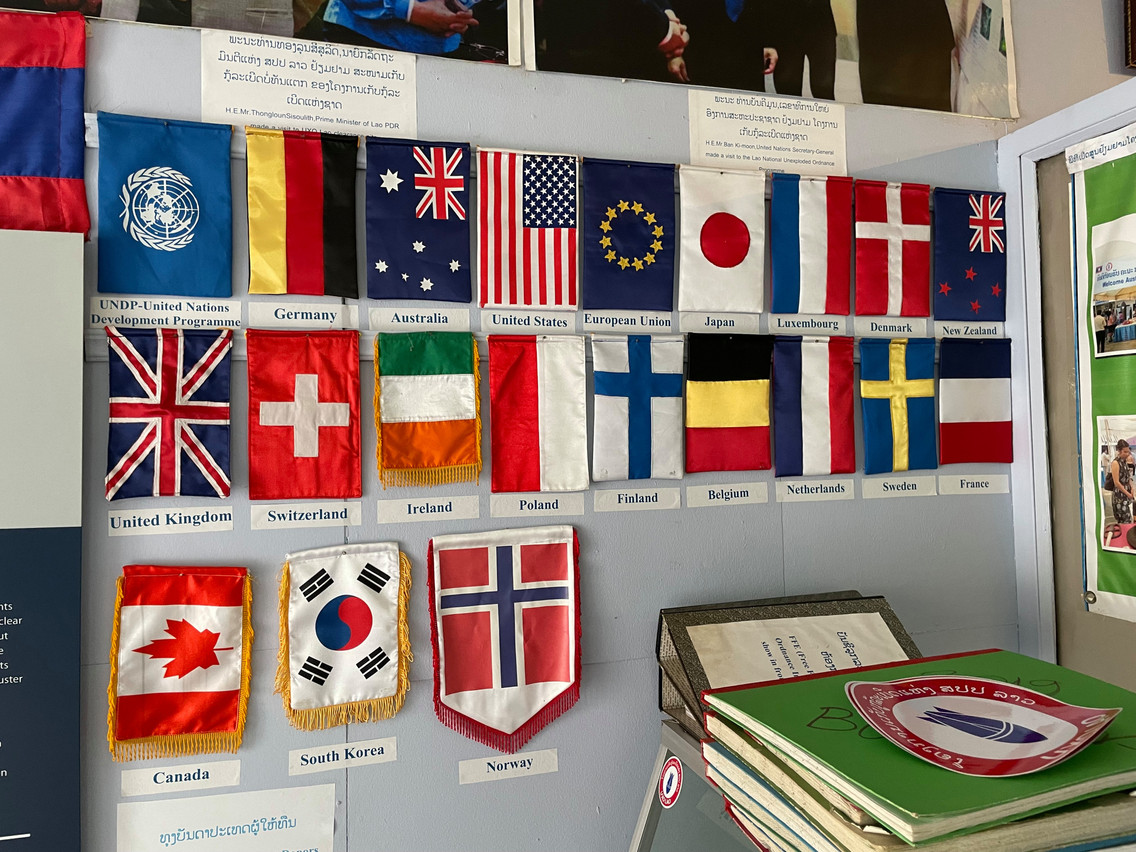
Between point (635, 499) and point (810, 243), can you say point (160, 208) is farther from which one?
point (810, 243)

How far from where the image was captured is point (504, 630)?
75.7 inches

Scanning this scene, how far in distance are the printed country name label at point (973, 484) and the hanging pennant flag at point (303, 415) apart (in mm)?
1632

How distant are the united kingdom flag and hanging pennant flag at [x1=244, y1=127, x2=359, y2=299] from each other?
199mm

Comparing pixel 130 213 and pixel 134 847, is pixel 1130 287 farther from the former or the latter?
pixel 134 847

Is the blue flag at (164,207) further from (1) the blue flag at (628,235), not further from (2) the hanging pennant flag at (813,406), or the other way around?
(2) the hanging pennant flag at (813,406)

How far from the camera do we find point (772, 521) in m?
2.14

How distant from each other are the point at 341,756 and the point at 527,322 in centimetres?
111

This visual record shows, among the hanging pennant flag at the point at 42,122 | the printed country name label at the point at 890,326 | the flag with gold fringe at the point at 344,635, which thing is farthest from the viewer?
the printed country name label at the point at 890,326

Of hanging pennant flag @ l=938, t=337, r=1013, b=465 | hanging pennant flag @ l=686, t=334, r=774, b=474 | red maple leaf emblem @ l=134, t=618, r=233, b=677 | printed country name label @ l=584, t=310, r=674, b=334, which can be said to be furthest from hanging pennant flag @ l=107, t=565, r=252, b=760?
hanging pennant flag @ l=938, t=337, r=1013, b=465

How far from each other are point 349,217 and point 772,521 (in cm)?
132

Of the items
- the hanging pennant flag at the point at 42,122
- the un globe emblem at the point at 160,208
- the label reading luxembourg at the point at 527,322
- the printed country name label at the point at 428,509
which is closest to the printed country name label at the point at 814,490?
the label reading luxembourg at the point at 527,322

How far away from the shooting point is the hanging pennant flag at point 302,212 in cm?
181

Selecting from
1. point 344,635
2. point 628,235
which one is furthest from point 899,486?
point 344,635

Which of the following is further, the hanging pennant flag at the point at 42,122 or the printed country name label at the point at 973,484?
the printed country name label at the point at 973,484
